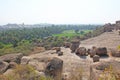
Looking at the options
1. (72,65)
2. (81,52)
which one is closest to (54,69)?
(72,65)

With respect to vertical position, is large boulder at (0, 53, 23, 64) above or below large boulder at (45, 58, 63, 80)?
below

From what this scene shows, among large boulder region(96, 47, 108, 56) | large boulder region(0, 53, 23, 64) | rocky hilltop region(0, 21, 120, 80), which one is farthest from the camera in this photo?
large boulder region(96, 47, 108, 56)

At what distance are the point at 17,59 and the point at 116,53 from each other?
471 inches

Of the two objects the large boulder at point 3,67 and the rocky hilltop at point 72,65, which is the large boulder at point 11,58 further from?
the large boulder at point 3,67

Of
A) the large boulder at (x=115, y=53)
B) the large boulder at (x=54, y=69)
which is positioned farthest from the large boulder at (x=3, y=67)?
the large boulder at (x=115, y=53)

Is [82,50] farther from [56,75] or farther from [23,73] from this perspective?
[23,73]

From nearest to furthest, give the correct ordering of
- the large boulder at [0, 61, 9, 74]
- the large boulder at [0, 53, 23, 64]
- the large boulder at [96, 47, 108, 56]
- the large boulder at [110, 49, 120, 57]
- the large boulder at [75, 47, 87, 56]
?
the large boulder at [0, 61, 9, 74], the large boulder at [0, 53, 23, 64], the large boulder at [110, 49, 120, 57], the large boulder at [96, 47, 108, 56], the large boulder at [75, 47, 87, 56]

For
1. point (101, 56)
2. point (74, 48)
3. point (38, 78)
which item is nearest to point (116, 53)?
point (101, 56)

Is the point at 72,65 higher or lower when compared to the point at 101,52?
lower

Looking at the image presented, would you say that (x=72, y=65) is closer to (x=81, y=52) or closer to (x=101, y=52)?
(x=101, y=52)

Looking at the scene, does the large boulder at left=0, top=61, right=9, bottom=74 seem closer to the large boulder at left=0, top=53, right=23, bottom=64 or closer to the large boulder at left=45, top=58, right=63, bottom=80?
the large boulder at left=0, top=53, right=23, bottom=64

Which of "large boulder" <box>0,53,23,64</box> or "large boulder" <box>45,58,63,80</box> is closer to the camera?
"large boulder" <box>45,58,63,80</box>

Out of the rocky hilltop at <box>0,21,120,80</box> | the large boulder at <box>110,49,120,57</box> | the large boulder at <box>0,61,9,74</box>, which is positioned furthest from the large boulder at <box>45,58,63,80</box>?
the large boulder at <box>110,49,120,57</box>

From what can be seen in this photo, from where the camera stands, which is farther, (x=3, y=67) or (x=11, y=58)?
(x=11, y=58)
